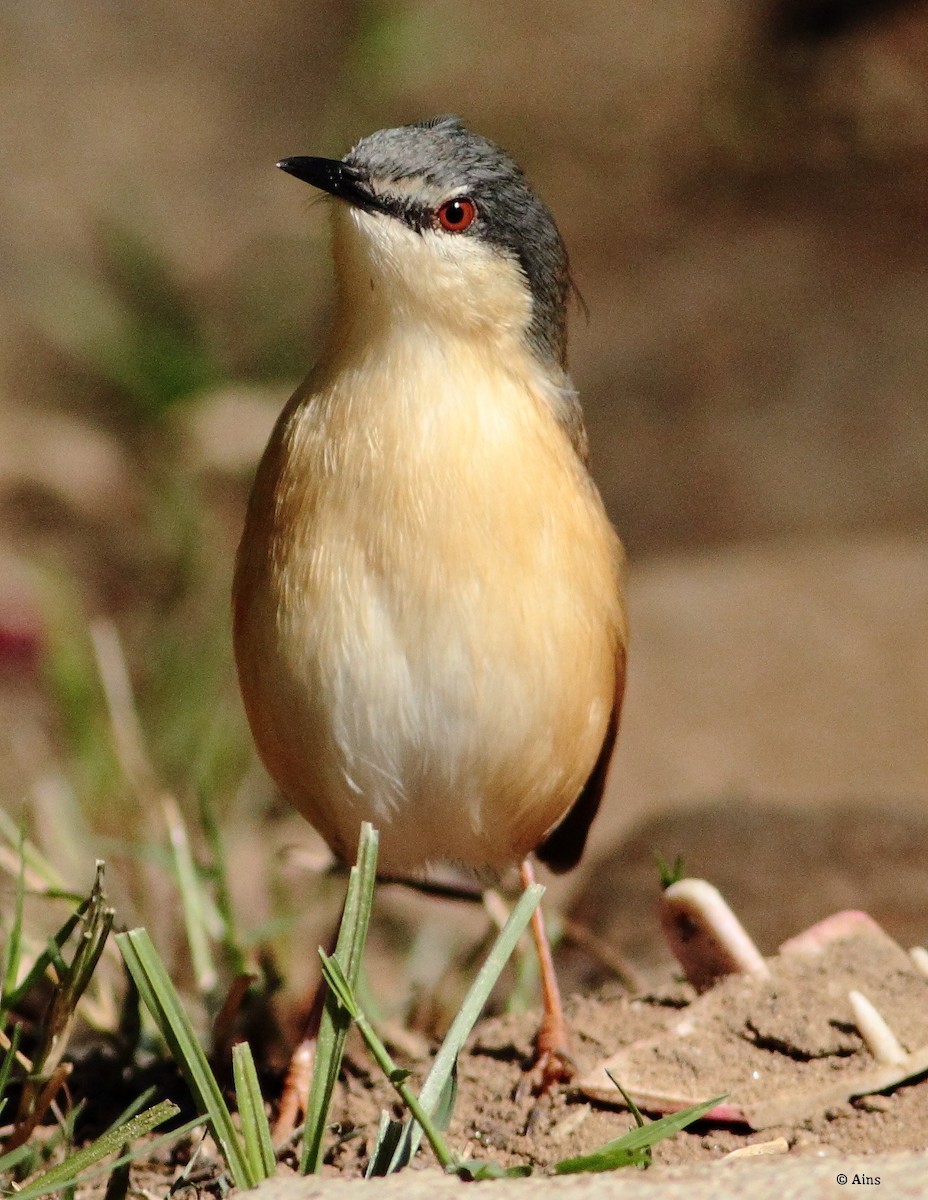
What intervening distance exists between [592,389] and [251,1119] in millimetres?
7963

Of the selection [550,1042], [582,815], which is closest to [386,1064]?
[550,1042]

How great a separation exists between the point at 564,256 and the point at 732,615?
4.53 metres

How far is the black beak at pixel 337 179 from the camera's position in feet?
12.0

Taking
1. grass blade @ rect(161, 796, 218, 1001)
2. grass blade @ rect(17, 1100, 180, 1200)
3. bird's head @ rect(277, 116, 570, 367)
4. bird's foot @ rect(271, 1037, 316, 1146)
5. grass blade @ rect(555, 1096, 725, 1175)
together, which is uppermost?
bird's head @ rect(277, 116, 570, 367)

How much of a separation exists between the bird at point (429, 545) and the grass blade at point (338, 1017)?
593mm

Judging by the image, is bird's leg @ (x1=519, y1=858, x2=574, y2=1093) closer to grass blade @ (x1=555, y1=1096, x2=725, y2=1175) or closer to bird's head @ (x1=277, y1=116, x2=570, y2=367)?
grass blade @ (x1=555, y1=1096, x2=725, y2=1175)

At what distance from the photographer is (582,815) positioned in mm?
4555

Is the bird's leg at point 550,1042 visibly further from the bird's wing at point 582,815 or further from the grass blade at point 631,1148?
the grass blade at point 631,1148

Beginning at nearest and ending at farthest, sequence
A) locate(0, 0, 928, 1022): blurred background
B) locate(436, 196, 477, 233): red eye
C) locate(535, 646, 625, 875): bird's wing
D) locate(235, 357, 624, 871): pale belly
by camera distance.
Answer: locate(235, 357, 624, 871): pale belly
locate(436, 196, 477, 233): red eye
locate(535, 646, 625, 875): bird's wing
locate(0, 0, 928, 1022): blurred background

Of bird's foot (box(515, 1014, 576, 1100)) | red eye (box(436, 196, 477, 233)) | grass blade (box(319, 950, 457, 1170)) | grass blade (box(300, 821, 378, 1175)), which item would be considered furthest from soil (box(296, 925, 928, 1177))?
red eye (box(436, 196, 477, 233))

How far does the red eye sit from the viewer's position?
12.3 feet

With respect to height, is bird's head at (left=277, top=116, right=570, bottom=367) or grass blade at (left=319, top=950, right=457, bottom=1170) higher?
bird's head at (left=277, top=116, right=570, bottom=367)

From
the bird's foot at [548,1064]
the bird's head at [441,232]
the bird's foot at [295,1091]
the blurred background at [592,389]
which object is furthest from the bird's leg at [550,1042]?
the bird's head at [441,232]

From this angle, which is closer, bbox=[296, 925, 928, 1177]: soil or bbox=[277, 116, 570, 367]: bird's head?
bbox=[296, 925, 928, 1177]: soil
